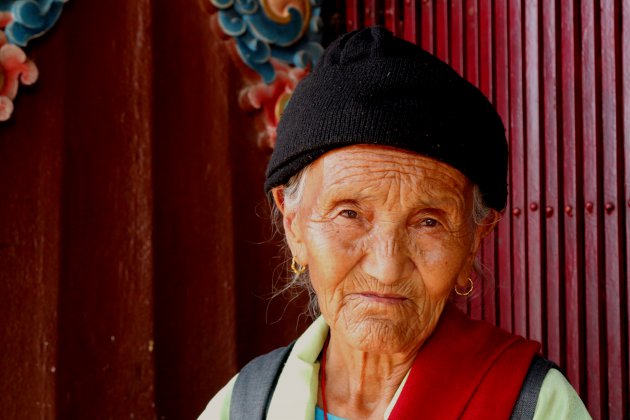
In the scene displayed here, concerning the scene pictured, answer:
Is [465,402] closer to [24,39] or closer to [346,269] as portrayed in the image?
[346,269]

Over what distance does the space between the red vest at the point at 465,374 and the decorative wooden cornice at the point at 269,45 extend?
4.68ft

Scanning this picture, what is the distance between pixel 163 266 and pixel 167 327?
0.22 meters

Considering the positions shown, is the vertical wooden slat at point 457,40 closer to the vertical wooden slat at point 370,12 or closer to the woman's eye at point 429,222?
the vertical wooden slat at point 370,12

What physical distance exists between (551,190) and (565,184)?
0.18ft

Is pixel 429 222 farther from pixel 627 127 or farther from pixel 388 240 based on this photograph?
pixel 627 127

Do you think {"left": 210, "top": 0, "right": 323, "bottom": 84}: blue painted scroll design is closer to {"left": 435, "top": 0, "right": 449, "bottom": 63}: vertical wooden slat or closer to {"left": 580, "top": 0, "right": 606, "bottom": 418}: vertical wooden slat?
{"left": 435, "top": 0, "right": 449, "bottom": 63}: vertical wooden slat

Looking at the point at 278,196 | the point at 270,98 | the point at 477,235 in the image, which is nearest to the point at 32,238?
the point at 278,196

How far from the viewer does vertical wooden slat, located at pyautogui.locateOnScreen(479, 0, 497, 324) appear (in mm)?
2969

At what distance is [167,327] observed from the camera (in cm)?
291

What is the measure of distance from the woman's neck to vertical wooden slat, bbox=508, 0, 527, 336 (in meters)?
1.02

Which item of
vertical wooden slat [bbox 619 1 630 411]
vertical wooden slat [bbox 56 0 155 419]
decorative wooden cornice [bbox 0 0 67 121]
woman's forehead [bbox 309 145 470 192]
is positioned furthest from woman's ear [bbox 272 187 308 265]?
vertical wooden slat [bbox 619 1 630 411]

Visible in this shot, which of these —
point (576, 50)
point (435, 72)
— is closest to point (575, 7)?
point (576, 50)

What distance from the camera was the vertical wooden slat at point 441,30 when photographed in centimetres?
313

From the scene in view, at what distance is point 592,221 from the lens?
2.70m
